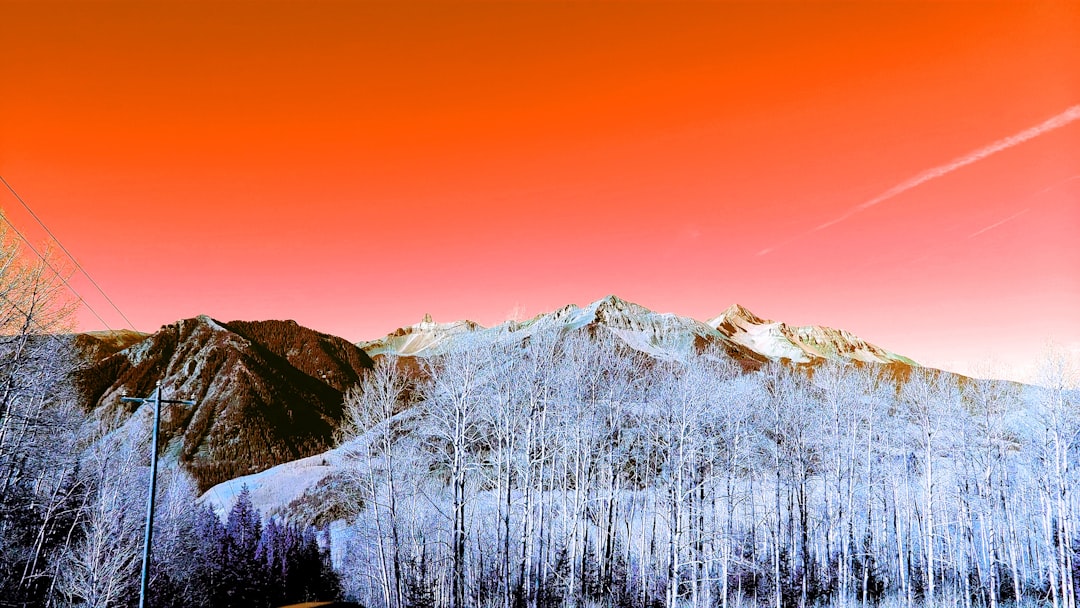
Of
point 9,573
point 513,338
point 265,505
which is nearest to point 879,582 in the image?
point 513,338

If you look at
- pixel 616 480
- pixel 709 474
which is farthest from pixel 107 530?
pixel 709 474

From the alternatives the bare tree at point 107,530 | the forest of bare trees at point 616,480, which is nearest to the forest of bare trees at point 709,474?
the forest of bare trees at point 616,480

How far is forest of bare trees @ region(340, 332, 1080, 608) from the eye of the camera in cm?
3381

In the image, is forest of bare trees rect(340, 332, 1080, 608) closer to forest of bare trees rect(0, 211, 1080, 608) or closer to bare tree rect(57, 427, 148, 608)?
forest of bare trees rect(0, 211, 1080, 608)

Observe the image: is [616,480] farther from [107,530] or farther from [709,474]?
[107,530]

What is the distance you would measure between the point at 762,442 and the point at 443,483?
94.4 ft

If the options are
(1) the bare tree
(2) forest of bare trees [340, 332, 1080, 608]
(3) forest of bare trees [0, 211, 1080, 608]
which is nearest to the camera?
(1) the bare tree

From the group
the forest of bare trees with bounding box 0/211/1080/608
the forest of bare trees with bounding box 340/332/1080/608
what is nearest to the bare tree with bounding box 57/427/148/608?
the forest of bare trees with bounding box 0/211/1080/608

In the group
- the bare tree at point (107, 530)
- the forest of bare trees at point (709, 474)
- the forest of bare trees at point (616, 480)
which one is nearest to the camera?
the bare tree at point (107, 530)

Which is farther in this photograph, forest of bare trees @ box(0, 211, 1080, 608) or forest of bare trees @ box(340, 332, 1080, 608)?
forest of bare trees @ box(340, 332, 1080, 608)

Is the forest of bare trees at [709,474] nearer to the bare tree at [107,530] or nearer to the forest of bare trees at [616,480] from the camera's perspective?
the forest of bare trees at [616,480]

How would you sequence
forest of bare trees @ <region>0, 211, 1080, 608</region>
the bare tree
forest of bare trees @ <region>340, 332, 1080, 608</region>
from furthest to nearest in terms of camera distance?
1. forest of bare trees @ <region>340, 332, 1080, 608</region>
2. forest of bare trees @ <region>0, 211, 1080, 608</region>
3. the bare tree

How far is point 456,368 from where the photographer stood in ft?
105

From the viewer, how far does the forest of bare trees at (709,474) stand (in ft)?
111
